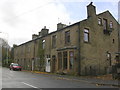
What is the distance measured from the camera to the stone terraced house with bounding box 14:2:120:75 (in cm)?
2350

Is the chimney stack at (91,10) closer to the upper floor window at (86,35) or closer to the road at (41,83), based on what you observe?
the upper floor window at (86,35)

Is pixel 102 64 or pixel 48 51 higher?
pixel 48 51

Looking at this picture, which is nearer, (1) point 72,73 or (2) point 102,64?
(1) point 72,73

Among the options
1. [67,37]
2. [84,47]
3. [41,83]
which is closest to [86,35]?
[84,47]

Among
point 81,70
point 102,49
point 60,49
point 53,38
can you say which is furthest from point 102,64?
point 53,38

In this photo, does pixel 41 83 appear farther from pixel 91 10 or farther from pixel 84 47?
pixel 91 10

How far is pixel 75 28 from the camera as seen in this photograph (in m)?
24.2

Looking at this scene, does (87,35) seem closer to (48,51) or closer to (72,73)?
(72,73)

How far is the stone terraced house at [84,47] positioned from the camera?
2350cm

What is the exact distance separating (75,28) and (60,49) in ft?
13.9

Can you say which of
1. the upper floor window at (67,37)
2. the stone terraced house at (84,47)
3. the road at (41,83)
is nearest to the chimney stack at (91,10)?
the stone terraced house at (84,47)

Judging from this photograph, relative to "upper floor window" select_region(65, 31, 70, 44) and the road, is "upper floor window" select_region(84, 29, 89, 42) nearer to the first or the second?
"upper floor window" select_region(65, 31, 70, 44)

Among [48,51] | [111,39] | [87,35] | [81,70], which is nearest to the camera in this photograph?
[81,70]

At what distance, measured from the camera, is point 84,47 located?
2369 centimetres
